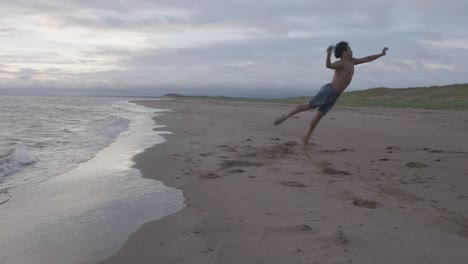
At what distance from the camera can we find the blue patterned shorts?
7.54 m

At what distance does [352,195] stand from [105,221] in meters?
2.49

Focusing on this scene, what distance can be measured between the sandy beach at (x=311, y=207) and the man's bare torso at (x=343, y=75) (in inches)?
46.7

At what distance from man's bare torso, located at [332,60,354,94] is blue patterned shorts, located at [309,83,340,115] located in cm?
10

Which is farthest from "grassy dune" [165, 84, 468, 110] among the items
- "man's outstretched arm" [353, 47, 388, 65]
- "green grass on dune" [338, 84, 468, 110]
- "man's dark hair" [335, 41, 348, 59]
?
"man's dark hair" [335, 41, 348, 59]

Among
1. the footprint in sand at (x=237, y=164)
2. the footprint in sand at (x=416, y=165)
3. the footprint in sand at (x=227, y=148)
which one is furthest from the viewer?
the footprint in sand at (x=227, y=148)

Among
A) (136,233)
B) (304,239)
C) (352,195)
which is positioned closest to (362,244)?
(304,239)

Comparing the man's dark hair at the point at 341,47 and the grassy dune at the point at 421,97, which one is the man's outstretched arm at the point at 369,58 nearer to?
the man's dark hair at the point at 341,47

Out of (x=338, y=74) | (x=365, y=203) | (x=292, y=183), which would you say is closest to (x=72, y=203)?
(x=292, y=183)

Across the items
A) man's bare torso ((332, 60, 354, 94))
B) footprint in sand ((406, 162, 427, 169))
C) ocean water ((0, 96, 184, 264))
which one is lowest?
ocean water ((0, 96, 184, 264))

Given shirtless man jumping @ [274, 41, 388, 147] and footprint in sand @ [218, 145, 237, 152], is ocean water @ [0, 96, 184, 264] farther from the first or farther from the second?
shirtless man jumping @ [274, 41, 388, 147]

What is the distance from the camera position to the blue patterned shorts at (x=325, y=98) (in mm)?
7539

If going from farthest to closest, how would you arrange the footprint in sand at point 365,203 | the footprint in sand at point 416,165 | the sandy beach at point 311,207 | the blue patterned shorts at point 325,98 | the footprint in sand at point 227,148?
the footprint in sand at point 227,148 < the blue patterned shorts at point 325,98 < the footprint in sand at point 416,165 < the footprint in sand at point 365,203 < the sandy beach at point 311,207

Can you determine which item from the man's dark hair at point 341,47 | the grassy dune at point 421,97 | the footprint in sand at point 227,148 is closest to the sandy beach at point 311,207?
the footprint in sand at point 227,148

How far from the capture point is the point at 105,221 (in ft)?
12.5
